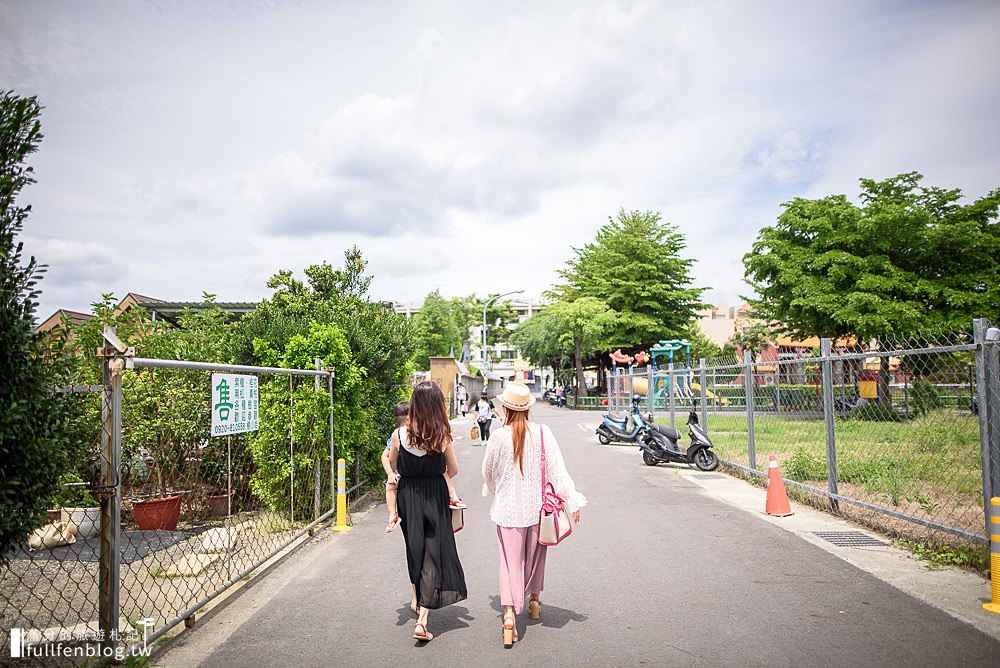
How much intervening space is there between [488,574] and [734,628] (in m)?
2.36

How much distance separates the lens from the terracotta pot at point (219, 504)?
9148mm

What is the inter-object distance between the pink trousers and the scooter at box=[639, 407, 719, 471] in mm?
9360

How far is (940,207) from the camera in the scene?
84.7ft

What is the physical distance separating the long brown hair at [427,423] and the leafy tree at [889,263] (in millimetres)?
22002

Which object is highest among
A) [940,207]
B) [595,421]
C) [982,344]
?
[940,207]

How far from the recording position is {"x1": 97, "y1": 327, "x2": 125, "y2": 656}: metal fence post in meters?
4.07

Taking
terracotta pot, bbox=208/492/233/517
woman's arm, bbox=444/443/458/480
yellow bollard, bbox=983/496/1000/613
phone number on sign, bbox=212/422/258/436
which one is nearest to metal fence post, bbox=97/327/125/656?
phone number on sign, bbox=212/422/258/436

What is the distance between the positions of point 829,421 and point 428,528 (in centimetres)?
610

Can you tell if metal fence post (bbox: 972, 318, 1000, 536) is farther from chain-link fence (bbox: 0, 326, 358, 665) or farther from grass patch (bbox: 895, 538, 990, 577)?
chain-link fence (bbox: 0, 326, 358, 665)

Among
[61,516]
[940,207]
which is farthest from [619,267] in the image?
[61,516]

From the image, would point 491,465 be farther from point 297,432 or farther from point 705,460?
point 705,460

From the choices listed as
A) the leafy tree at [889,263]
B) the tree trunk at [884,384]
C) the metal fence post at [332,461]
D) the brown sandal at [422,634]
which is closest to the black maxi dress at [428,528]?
the brown sandal at [422,634]

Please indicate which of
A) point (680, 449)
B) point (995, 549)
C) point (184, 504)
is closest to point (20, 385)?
point (184, 504)

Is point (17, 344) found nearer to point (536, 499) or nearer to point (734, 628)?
point (536, 499)
